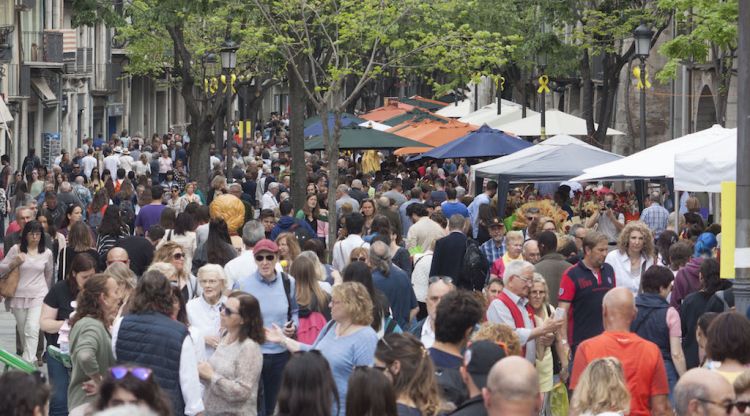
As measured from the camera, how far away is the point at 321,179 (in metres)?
26.7

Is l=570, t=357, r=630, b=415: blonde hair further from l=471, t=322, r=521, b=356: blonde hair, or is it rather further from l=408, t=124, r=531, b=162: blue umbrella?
l=408, t=124, r=531, b=162: blue umbrella

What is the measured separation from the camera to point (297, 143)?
26.4m

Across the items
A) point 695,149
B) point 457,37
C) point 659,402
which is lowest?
point 659,402

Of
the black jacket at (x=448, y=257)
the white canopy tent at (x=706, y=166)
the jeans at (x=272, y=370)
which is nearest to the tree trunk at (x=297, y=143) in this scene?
the black jacket at (x=448, y=257)

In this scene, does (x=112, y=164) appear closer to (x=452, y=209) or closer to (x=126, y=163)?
(x=126, y=163)

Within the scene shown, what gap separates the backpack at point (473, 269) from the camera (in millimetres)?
14352

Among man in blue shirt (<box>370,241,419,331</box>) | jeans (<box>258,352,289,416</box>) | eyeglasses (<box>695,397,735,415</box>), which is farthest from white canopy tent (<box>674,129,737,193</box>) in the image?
eyeglasses (<box>695,397,735,415</box>)

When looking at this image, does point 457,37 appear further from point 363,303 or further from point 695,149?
point 363,303

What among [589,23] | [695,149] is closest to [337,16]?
[695,149]

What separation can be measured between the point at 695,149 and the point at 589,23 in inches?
799

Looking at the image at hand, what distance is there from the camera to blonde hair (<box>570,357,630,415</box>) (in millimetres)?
7109

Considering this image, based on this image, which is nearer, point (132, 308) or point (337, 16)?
point (132, 308)

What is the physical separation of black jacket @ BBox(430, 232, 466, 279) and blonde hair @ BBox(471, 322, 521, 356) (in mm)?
6284

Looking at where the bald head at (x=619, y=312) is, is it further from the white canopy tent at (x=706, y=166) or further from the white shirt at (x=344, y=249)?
the white shirt at (x=344, y=249)
